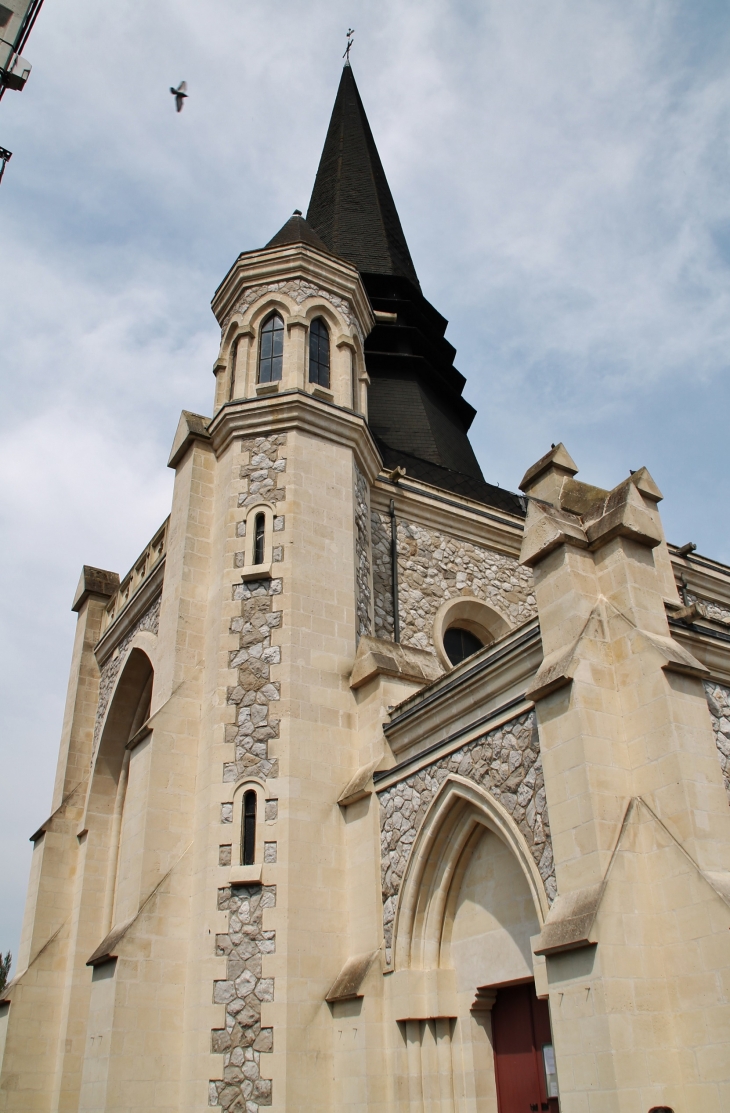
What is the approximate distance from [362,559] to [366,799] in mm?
3834

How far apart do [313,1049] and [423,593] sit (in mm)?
6824

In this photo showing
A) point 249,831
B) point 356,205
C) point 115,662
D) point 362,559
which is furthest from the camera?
point 356,205

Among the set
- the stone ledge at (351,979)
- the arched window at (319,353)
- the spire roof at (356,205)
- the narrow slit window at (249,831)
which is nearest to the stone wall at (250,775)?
the narrow slit window at (249,831)

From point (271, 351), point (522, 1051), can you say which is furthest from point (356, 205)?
point (522, 1051)

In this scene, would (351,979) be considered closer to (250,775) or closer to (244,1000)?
(244,1000)

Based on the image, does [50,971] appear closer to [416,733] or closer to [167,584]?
[167,584]

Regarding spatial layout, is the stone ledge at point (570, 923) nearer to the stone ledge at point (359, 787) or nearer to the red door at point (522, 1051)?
the red door at point (522, 1051)

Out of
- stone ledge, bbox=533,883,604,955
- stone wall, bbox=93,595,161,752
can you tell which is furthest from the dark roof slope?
stone ledge, bbox=533,883,604,955

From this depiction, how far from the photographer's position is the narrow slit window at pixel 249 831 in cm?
1079

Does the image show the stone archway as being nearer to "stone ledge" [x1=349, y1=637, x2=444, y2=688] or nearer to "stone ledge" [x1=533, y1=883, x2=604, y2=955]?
"stone ledge" [x1=533, y1=883, x2=604, y2=955]

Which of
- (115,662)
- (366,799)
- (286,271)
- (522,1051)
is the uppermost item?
(286,271)

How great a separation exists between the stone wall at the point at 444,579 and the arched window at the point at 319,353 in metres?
2.67

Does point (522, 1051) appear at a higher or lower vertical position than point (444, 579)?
lower

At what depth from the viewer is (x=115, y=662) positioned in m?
17.5
